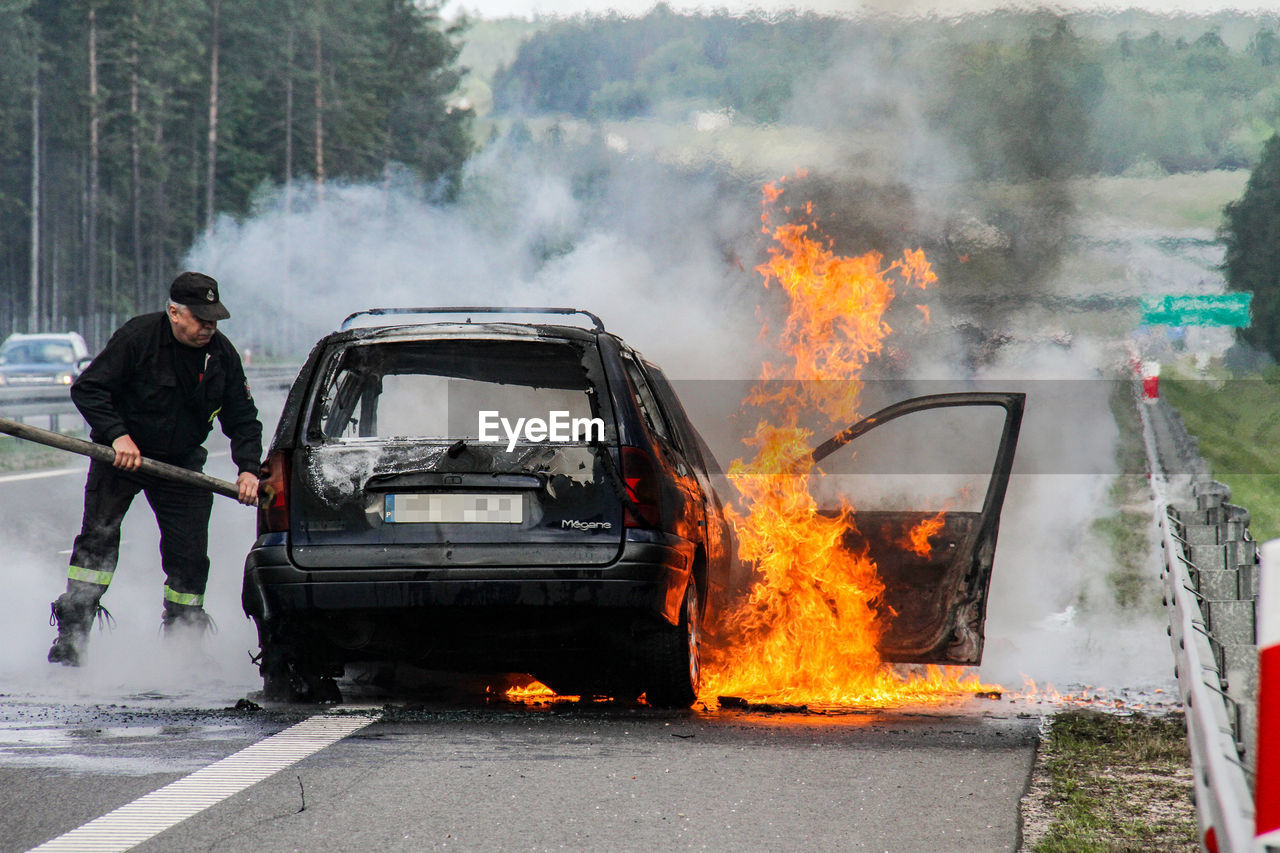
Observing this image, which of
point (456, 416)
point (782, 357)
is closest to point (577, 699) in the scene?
point (456, 416)

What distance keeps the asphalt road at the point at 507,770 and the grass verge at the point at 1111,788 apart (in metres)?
0.10

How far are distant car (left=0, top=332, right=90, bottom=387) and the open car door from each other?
29.7 m

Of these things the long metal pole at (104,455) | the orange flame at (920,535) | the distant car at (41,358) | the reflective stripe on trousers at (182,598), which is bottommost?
the reflective stripe on trousers at (182,598)

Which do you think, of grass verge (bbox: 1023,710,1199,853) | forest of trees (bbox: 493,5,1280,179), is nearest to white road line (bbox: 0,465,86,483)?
forest of trees (bbox: 493,5,1280,179)

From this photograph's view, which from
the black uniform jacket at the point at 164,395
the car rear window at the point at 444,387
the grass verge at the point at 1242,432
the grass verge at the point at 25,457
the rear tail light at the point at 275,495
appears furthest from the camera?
the grass verge at the point at 25,457

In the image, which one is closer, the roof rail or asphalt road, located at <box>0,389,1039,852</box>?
asphalt road, located at <box>0,389,1039,852</box>

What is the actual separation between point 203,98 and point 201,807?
58010mm

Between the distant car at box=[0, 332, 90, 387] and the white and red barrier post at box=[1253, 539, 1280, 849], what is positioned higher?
the distant car at box=[0, 332, 90, 387]

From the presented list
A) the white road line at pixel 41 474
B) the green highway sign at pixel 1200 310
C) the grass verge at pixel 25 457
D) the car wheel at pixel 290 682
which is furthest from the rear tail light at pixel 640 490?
the green highway sign at pixel 1200 310

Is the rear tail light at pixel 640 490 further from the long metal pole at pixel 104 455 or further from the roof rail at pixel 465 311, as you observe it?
the long metal pole at pixel 104 455

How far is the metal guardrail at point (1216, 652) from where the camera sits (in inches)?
119

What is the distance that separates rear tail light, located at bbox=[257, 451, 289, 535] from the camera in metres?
6.14

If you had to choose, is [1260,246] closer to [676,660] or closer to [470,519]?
[676,660]

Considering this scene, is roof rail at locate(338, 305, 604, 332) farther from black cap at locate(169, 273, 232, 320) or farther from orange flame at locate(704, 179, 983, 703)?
orange flame at locate(704, 179, 983, 703)
